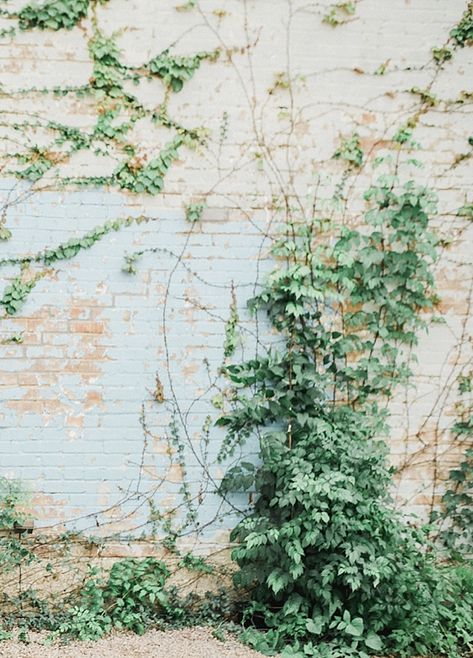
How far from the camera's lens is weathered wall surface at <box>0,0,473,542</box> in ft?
12.6

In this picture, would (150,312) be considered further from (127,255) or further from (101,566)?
(101,566)

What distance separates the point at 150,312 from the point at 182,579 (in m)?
1.53

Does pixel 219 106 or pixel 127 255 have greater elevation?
pixel 219 106

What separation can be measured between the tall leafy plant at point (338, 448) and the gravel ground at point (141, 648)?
7.8 inches

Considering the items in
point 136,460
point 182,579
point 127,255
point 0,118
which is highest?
point 0,118

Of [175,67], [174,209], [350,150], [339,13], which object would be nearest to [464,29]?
[339,13]

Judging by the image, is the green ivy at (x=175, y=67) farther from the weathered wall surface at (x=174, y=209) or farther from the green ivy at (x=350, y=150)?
the green ivy at (x=350, y=150)

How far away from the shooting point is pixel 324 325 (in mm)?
4031

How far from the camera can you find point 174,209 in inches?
154

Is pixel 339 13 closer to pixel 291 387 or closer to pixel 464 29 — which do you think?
pixel 464 29

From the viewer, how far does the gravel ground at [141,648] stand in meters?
3.46

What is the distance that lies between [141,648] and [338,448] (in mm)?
1420

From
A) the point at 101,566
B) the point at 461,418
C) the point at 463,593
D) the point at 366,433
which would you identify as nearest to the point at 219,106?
the point at 366,433

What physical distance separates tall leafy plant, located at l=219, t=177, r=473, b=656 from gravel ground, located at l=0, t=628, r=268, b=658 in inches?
7.8
